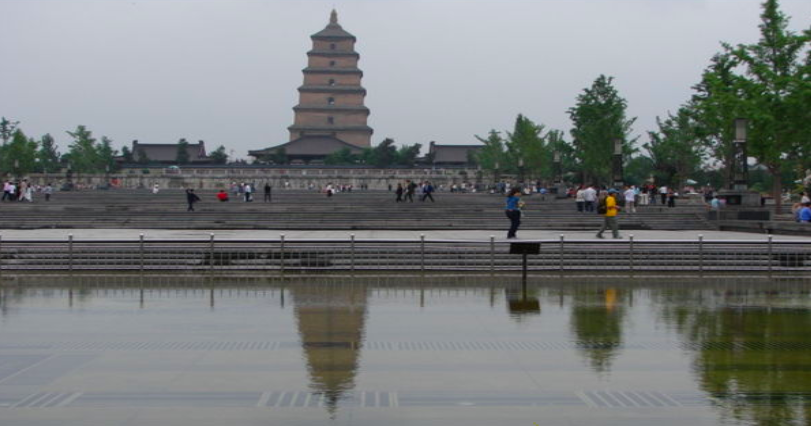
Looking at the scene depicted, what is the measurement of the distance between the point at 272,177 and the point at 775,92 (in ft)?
254

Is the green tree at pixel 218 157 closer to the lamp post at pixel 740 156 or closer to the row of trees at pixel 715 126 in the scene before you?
the row of trees at pixel 715 126

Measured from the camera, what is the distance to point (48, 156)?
120250 millimetres

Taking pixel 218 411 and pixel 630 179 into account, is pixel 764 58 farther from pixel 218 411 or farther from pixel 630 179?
pixel 630 179

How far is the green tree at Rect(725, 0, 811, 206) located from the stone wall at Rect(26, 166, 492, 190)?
68.5 m

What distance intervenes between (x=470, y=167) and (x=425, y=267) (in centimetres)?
9826

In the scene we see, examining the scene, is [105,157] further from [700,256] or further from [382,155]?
[700,256]

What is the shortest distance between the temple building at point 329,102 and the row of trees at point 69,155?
12388mm

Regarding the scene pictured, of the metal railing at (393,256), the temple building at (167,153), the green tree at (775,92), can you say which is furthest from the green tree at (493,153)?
the metal railing at (393,256)

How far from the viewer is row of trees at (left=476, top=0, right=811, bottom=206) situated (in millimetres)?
39031

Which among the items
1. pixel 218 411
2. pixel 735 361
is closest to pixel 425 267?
pixel 735 361

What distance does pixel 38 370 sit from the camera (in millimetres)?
9141

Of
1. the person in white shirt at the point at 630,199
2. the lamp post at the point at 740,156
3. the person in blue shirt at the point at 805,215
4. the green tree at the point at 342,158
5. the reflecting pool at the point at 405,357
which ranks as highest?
the green tree at the point at 342,158

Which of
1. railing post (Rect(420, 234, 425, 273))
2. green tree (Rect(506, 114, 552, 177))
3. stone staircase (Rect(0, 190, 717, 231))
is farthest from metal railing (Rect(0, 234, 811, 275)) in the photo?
green tree (Rect(506, 114, 552, 177))

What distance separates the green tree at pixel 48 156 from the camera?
381 ft
